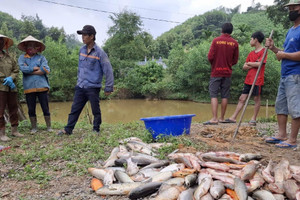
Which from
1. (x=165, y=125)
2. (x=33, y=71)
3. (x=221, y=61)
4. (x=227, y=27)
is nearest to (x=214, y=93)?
(x=221, y=61)

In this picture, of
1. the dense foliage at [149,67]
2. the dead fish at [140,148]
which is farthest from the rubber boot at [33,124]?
the dense foliage at [149,67]

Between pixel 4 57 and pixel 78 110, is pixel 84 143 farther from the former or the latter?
pixel 4 57

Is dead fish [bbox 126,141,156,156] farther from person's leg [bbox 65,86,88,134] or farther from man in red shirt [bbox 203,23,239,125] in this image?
man in red shirt [bbox 203,23,239,125]

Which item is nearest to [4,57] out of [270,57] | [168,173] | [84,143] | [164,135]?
[84,143]

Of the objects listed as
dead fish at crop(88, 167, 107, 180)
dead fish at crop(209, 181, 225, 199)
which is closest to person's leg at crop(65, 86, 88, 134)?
dead fish at crop(88, 167, 107, 180)

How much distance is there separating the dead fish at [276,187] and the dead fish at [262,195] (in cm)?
12

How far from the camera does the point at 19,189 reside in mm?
2994

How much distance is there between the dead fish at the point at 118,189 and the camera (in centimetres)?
270

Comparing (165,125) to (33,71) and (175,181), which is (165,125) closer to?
(175,181)

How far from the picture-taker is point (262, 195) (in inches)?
94.3

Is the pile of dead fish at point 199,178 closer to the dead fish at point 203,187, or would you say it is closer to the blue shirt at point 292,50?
the dead fish at point 203,187

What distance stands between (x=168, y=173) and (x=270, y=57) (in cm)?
2218

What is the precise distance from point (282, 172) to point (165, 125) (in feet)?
7.07

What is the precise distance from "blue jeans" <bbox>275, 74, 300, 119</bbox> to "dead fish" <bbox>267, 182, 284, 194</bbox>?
1.48 m
